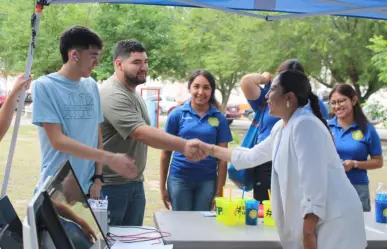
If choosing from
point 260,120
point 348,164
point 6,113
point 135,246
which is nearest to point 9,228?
point 135,246

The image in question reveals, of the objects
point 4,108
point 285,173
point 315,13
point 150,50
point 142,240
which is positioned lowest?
point 142,240

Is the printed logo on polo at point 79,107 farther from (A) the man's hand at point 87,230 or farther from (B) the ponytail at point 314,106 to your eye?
(B) the ponytail at point 314,106

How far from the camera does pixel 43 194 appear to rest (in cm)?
165

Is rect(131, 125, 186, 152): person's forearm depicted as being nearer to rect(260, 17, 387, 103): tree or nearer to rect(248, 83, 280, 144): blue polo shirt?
rect(248, 83, 280, 144): blue polo shirt

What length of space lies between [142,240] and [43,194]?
113 centimetres

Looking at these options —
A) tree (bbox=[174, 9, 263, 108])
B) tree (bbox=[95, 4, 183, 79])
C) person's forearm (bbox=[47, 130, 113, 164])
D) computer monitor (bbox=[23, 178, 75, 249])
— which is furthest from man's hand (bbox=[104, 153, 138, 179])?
tree (bbox=[174, 9, 263, 108])

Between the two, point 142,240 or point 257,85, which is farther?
point 257,85

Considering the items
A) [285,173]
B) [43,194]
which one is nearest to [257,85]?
[285,173]

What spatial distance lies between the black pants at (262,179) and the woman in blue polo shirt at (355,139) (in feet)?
2.03

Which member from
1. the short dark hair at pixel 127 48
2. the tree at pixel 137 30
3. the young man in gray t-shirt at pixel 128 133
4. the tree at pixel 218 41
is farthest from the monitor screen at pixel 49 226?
the tree at pixel 218 41

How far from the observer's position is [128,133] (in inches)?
130

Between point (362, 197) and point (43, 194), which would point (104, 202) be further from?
point (362, 197)

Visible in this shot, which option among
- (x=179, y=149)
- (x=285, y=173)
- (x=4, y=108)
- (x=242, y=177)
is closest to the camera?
(x=285, y=173)

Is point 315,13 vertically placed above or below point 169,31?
below
